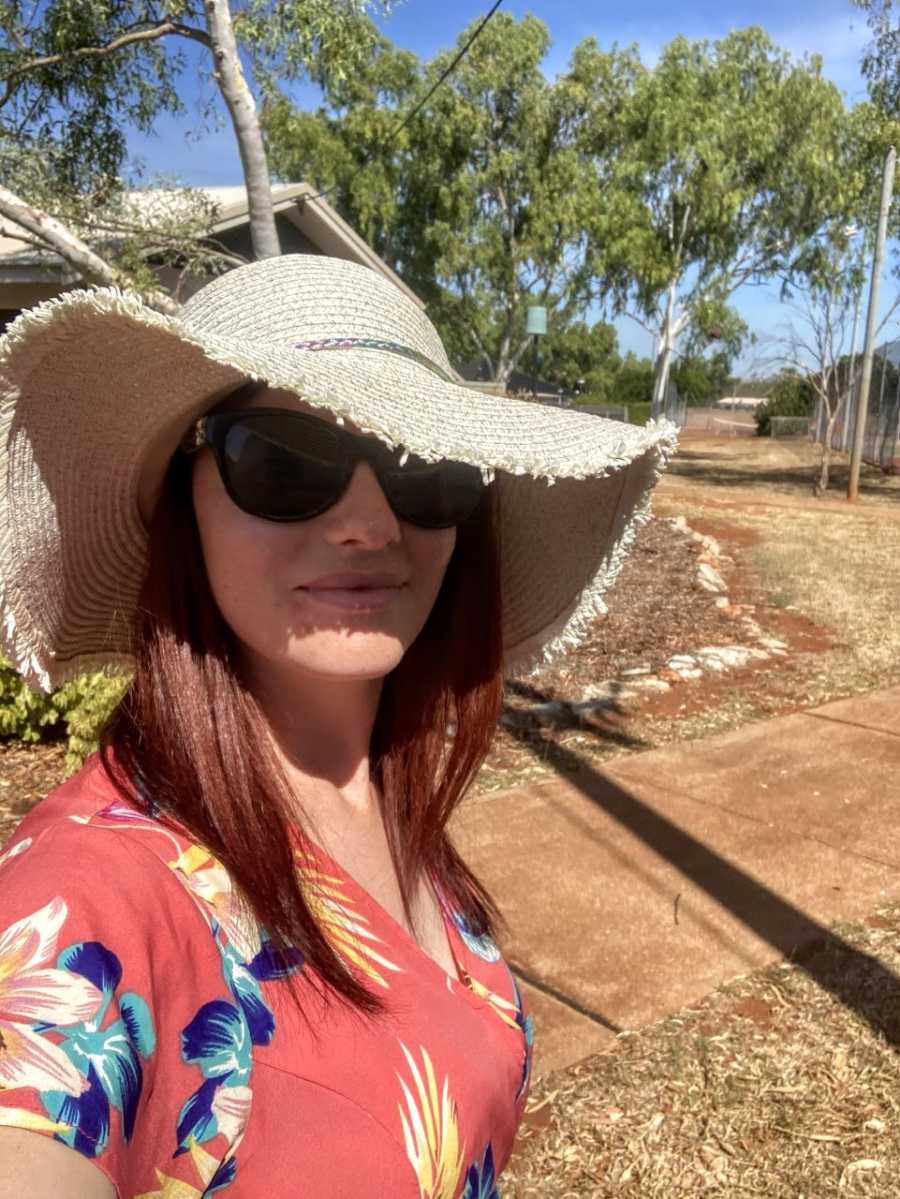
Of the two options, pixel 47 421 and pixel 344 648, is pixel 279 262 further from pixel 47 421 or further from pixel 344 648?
pixel 344 648

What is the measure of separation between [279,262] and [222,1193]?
3.16 ft

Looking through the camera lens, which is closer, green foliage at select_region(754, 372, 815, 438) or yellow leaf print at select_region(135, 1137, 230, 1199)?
yellow leaf print at select_region(135, 1137, 230, 1199)

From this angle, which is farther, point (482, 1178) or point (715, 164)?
point (715, 164)

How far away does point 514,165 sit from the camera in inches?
1197

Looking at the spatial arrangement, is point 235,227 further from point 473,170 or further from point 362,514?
point 473,170

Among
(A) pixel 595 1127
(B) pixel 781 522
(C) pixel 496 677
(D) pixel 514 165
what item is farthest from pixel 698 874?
(D) pixel 514 165

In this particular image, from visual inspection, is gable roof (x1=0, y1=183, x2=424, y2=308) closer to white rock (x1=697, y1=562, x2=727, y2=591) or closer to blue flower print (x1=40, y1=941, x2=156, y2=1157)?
white rock (x1=697, y1=562, x2=727, y2=591)

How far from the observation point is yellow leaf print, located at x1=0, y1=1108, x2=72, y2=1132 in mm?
785

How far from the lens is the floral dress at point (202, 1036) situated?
2.77 ft

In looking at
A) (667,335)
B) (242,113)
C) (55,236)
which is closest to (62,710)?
(55,236)

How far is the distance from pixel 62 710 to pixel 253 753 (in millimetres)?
3832

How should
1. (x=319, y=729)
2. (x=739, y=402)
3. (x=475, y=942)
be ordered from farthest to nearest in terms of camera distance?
(x=739, y=402), (x=475, y=942), (x=319, y=729)

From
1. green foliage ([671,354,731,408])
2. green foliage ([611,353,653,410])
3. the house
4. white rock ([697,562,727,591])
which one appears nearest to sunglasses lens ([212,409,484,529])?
white rock ([697,562,727,591])

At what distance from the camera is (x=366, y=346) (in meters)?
1.26
